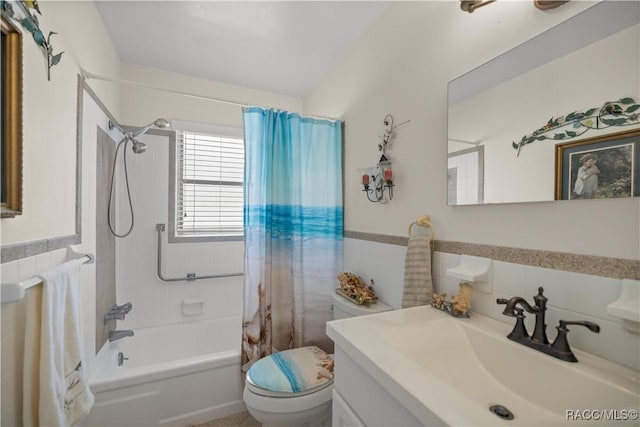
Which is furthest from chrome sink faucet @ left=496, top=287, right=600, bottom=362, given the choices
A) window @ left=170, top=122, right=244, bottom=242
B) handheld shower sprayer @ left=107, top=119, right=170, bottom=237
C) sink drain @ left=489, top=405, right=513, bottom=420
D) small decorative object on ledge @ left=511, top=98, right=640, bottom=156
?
→ window @ left=170, top=122, right=244, bottom=242

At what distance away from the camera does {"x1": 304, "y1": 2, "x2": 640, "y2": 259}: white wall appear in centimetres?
80

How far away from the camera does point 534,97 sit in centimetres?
91

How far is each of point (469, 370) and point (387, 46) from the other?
1705mm

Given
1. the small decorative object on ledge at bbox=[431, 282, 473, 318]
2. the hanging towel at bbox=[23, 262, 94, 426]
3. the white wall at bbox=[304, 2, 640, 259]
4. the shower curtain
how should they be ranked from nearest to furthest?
the white wall at bbox=[304, 2, 640, 259] → the hanging towel at bbox=[23, 262, 94, 426] → the small decorative object on ledge at bbox=[431, 282, 473, 318] → the shower curtain

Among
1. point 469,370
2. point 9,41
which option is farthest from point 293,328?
point 9,41

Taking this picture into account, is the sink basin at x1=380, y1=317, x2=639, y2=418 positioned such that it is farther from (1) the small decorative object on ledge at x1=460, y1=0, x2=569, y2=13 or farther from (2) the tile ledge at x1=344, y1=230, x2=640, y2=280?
(1) the small decorative object on ledge at x1=460, y1=0, x2=569, y2=13

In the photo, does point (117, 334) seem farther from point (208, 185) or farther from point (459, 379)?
point (459, 379)

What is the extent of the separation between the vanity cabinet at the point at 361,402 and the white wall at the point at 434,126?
27.1 inches

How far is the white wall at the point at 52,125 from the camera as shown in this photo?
0.92 m

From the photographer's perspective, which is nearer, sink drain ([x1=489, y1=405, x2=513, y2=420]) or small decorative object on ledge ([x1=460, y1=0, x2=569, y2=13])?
sink drain ([x1=489, y1=405, x2=513, y2=420])

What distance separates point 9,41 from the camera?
82 centimetres

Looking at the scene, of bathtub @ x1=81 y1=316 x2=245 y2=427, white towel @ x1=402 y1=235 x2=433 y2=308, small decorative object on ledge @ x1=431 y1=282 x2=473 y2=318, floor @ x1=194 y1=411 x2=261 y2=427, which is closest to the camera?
small decorative object on ledge @ x1=431 y1=282 x2=473 y2=318

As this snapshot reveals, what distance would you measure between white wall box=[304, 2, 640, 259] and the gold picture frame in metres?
1.55

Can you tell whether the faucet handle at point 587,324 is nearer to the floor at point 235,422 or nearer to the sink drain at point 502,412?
the sink drain at point 502,412
